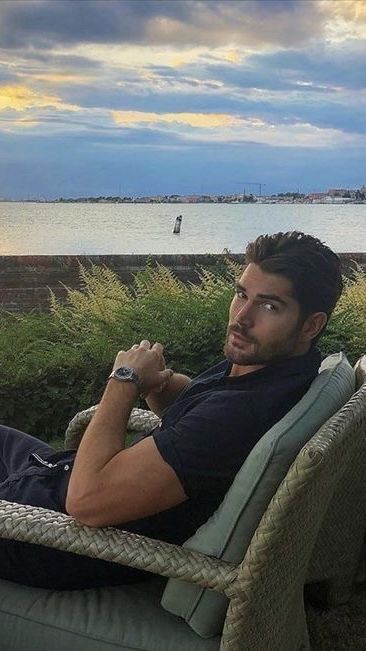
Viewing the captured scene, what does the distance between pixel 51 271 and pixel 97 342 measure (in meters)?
2.63

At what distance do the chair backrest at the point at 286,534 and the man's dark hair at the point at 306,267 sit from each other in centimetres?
25

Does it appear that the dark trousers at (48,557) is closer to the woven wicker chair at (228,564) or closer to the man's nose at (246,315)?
the woven wicker chair at (228,564)

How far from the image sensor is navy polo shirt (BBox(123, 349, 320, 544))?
61.5 inches

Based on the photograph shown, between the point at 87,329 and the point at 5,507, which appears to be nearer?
the point at 5,507

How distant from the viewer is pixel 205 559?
155cm

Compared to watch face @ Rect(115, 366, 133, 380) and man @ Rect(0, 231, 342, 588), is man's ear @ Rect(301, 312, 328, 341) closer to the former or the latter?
man @ Rect(0, 231, 342, 588)

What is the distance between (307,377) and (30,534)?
0.74 metres

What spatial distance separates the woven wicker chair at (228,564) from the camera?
1.44 metres

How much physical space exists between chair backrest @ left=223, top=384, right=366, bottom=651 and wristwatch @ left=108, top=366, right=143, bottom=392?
492 millimetres

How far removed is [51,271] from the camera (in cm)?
684

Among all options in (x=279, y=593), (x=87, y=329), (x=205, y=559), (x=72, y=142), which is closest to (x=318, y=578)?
(x=279, y=593)

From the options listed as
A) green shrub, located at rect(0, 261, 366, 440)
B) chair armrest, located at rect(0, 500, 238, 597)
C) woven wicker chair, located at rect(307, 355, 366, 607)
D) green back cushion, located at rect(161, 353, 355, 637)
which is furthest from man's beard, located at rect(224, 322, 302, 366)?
green shrub, located at rect(0, 261, 366, 440)

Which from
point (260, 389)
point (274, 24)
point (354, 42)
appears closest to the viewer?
point (260, 389)

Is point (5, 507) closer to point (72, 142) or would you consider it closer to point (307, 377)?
point (307, 377)
